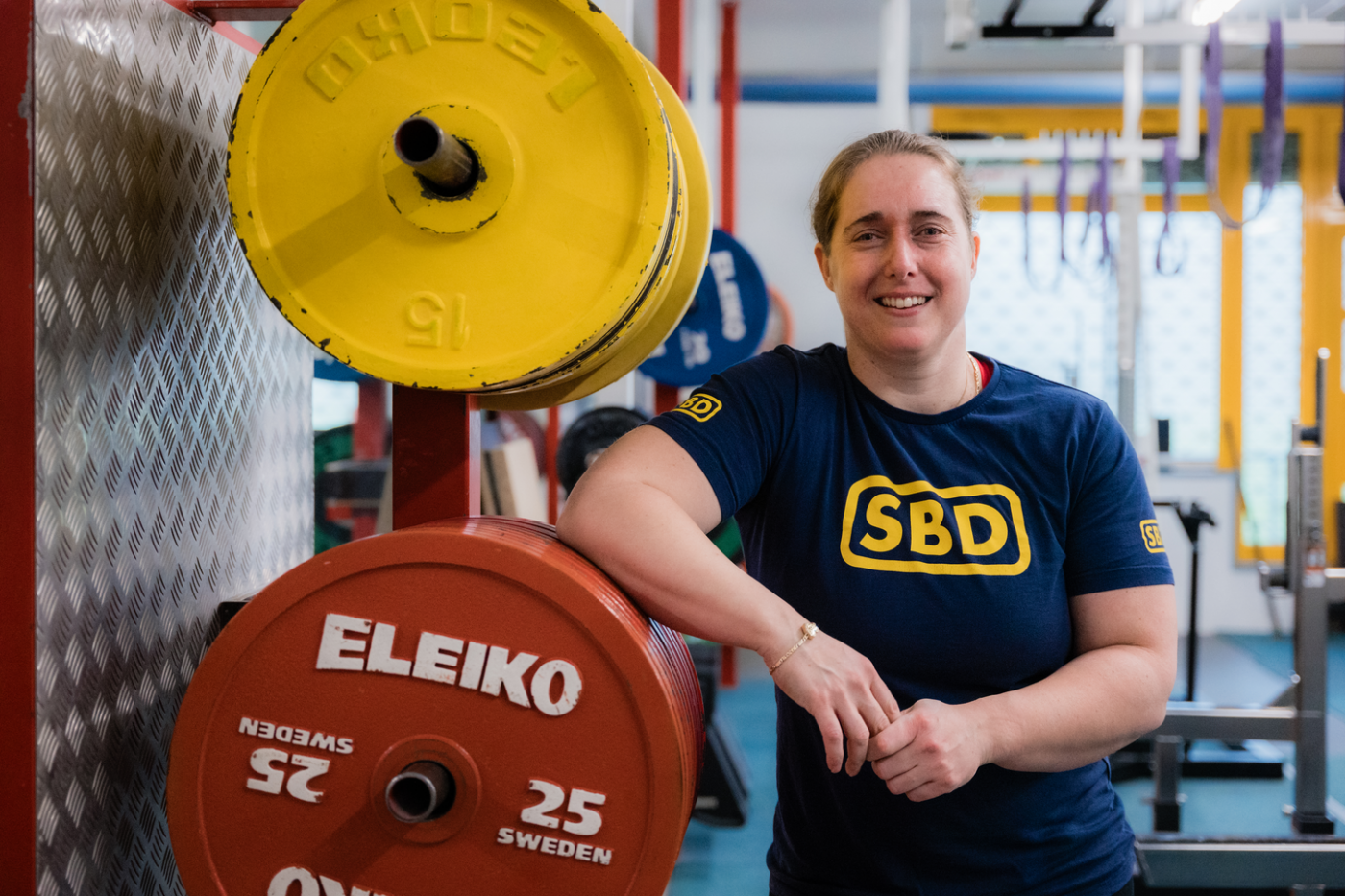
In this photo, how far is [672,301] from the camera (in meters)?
1.14

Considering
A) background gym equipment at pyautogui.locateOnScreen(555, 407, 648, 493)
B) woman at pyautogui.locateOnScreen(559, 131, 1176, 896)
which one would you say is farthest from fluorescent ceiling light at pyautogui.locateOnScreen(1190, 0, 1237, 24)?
woman at pyautogui.locateOnScreen(559, 131, 1176, 896)

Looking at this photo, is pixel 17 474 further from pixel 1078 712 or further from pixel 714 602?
pixel 1078 712

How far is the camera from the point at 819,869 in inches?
44.9

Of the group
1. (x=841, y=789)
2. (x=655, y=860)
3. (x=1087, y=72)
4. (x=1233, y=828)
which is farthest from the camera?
(x=1087, y=72)

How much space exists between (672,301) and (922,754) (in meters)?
0.59

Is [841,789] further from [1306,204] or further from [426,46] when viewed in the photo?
[1306,204]

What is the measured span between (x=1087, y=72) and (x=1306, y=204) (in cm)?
170

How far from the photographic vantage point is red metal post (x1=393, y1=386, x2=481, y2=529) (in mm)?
1086

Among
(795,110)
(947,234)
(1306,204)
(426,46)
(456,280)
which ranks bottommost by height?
(456,280)

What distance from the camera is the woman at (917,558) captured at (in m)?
1.01

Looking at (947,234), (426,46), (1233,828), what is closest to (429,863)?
(426,46)

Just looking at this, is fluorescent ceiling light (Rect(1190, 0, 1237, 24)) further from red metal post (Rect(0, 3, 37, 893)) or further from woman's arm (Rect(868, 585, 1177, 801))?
red metal post (Rect(0, 3, 37, 893))

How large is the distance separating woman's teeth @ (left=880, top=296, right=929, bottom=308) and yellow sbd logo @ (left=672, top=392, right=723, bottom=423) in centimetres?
25

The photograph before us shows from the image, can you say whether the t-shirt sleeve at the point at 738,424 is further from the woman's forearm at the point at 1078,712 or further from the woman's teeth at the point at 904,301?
the woman's forearm at the point at 1078,712
